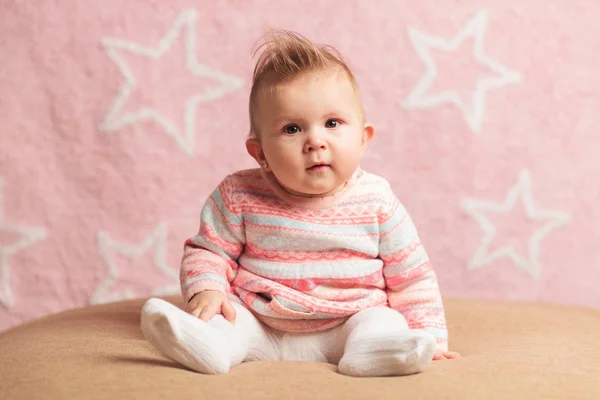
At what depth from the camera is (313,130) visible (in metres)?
1.42

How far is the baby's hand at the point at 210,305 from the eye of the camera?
136cm

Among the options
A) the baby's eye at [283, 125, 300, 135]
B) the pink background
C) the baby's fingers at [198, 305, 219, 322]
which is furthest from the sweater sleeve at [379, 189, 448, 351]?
the pink background

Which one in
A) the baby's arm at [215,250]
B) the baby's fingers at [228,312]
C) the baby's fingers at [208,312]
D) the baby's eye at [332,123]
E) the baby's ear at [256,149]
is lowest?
the baby's fingers at [228,312]

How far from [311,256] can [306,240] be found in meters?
0.03

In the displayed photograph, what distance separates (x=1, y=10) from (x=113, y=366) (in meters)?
1.33

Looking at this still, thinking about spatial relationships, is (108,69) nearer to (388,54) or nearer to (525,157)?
(388,54)

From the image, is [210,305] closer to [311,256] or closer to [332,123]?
[311,256]

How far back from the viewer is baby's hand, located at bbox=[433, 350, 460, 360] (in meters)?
1.42

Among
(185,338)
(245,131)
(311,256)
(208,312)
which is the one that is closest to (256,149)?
(311,256)

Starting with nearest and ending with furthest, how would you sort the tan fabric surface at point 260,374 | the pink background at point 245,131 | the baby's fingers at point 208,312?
the tan fabric surface at point 260,374 → the baby's fingers at point 208,312 → the pink background at point 245,131

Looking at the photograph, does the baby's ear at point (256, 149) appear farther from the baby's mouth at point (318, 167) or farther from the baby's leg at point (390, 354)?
the baby's leg at point (390, 354)

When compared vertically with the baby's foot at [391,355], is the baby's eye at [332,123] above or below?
above

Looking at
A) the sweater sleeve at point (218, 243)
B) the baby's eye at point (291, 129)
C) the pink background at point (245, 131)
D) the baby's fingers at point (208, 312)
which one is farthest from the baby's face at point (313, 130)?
the pink background at point (245, 131)

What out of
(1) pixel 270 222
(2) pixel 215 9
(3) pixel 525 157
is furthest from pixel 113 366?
(3) pixel 525 157
